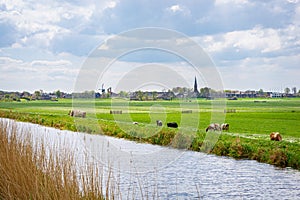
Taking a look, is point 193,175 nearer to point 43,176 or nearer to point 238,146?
point 238,146

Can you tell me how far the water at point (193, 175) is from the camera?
10.1 m

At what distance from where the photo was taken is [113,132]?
25625mm

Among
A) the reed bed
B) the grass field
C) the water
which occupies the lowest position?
the water

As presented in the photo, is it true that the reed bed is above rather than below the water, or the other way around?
above

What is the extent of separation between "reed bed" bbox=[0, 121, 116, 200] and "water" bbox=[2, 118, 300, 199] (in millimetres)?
762

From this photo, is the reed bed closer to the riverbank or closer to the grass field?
the riverbank

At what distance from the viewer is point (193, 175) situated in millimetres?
12836

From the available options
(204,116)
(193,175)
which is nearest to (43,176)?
(193,175)

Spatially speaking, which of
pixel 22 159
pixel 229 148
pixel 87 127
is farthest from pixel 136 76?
pixel 87 127

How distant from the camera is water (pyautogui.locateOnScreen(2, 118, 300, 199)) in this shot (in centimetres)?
1008

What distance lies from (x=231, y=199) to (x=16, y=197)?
518 centimetres

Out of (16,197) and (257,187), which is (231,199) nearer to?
(257,187)

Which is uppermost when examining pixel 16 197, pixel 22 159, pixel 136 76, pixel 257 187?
pixel 136 76

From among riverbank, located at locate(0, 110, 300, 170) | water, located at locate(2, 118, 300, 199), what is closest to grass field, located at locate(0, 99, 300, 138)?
riverbank, located at locate(0, 110, 300, 170)
